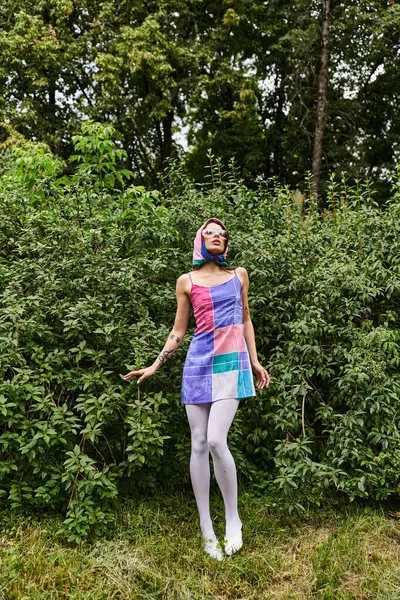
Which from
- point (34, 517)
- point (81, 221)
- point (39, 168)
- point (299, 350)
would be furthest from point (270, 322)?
point (39, 168)

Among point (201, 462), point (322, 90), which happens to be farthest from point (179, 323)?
point (322, 90)

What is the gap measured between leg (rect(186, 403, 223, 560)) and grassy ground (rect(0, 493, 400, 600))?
12 centimetres

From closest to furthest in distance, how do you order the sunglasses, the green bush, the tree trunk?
the sunglasses < the green bush < the tree trunk

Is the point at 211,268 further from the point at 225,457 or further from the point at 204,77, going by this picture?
the point at 204,77

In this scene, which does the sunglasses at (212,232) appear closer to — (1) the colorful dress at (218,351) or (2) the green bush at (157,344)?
(1) the colorful dress at (218,351)

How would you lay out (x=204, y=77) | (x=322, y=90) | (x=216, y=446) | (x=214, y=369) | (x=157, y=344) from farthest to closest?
(x=204, y=77) → (x=322, y=90) → (x=157, y=344) → (x=214, y=369) → (x=216, y=446)

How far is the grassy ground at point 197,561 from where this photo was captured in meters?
3.21

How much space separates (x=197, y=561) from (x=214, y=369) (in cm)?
115

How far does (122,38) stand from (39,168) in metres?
10.3

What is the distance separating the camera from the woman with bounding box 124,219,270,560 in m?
3.50

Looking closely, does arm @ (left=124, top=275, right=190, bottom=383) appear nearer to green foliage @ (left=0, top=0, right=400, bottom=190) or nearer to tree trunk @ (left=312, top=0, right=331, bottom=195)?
tree trunk @ (left=312, top=0, right=331, bottom=195)

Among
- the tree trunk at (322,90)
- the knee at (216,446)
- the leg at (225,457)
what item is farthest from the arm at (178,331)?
the tree trunk at (322,90)

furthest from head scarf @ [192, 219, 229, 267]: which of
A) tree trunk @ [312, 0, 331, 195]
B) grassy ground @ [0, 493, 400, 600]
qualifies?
tree trunk @ [312, 0, 331, 195]

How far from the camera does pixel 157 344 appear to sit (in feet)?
13.5
